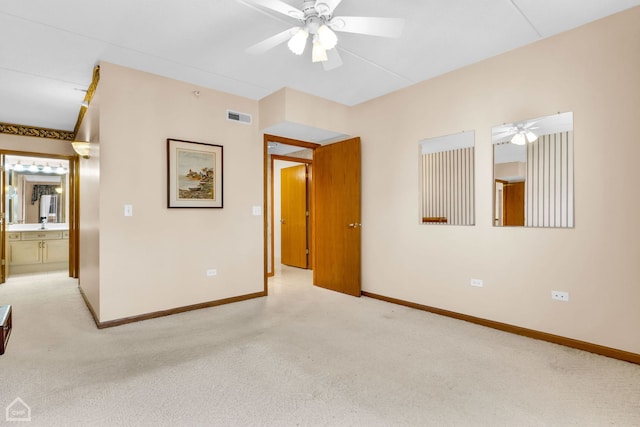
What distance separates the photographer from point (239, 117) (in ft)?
13.7

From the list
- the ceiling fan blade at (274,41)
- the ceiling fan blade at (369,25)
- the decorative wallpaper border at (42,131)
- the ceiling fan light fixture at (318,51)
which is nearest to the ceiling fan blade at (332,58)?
the ceiling fan light fixture at (318,51)

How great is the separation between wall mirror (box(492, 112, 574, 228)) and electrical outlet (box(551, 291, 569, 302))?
0.58 m

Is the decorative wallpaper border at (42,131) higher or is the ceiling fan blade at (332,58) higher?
the decorative wallpaper border at (42,131)

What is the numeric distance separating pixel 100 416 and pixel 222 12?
9.08 feet

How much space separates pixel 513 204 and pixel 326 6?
2415 millimetres

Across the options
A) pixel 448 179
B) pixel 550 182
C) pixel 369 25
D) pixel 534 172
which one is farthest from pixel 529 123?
pixel 369 25

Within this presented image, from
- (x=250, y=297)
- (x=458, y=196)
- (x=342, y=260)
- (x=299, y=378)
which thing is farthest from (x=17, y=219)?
(x=458, y=196)

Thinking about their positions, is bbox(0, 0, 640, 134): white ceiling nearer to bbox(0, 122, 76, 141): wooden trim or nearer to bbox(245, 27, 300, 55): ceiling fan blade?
bbox(245, 27, 300, 55): ceiling fan blade

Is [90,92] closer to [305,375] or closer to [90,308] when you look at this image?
[90,308]

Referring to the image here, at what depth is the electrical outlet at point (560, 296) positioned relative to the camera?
2748 millimetres

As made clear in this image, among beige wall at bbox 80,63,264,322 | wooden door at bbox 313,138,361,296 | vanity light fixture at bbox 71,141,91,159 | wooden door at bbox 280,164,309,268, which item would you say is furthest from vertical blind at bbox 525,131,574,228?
vanity light fixture at bbox 71,141,91,159

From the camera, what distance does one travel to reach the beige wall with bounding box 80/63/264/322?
323 centimetres

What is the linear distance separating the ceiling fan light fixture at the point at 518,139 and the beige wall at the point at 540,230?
0.55 feet

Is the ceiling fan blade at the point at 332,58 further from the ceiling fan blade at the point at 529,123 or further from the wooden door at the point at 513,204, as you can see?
the wooden door at the point at 513,204
